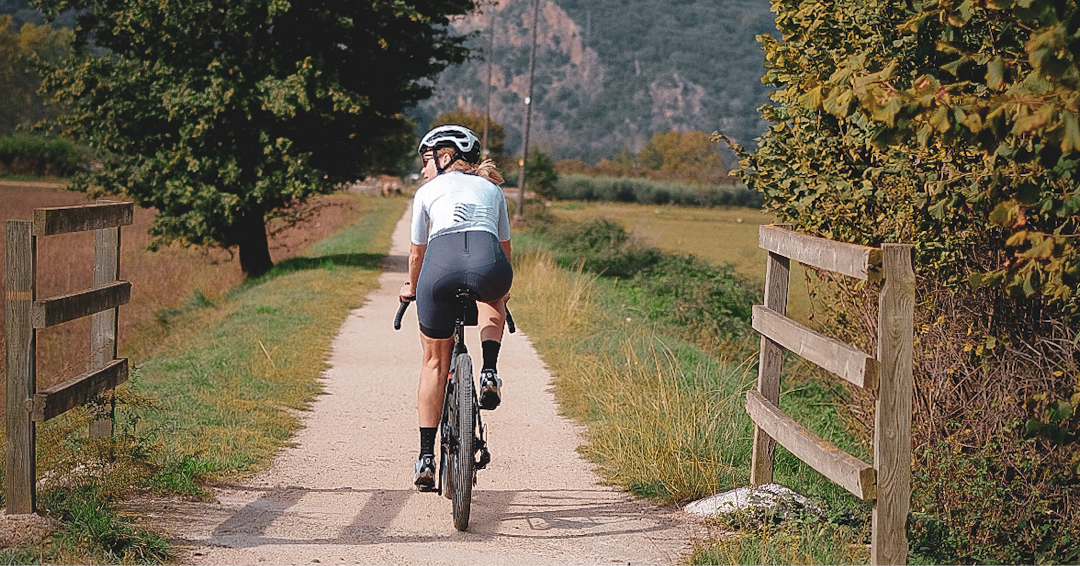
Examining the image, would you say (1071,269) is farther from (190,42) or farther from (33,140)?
(33,140)

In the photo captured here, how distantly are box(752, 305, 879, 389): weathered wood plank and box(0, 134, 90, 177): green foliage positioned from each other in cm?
6177

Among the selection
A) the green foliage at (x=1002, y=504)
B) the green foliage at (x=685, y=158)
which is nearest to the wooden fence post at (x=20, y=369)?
the green foliage at (x=1002, y=504)

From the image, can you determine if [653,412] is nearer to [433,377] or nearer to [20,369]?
[433,377]

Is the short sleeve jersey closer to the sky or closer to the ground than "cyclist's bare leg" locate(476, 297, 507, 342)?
closer to the sky

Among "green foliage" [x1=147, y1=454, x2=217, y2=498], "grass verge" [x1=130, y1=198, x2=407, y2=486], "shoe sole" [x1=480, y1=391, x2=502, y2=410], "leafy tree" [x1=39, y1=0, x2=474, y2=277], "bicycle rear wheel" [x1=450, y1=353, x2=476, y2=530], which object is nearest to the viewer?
"bicycle rear wheel" [x1=450, y1=353, x2=476, y2=530]

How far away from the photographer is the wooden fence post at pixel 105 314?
5871 millimetres

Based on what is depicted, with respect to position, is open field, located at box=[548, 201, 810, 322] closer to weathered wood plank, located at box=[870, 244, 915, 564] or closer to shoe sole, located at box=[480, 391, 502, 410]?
shoe sole, located at box=[480, 391, 502, 410]

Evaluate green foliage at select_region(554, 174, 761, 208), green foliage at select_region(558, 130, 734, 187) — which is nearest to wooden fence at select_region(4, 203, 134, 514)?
green foliage at select_region(558, 130, 734, 187)

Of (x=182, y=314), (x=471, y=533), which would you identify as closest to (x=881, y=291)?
(x=471, y=533)

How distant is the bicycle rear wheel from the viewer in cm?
529

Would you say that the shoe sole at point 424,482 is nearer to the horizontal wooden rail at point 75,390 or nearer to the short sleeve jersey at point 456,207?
the short sleeve jersey at point 456,207

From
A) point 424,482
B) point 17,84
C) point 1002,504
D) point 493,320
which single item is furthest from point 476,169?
point 17,84

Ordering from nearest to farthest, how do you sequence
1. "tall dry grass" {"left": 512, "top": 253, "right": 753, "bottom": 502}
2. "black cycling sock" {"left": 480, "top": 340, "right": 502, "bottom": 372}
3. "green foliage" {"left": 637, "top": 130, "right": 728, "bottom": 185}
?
"black cycling sock" {"left": 480, "top": 340, "right": 502, "bottom": 372} < "tall dry grass" {"left": 512, "top": 253, "right": 753, "bottom": 502} < "green foliage" {"left": 637, "top": 130, "right": 728, "bottom": 185}

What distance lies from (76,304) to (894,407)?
360 cm
